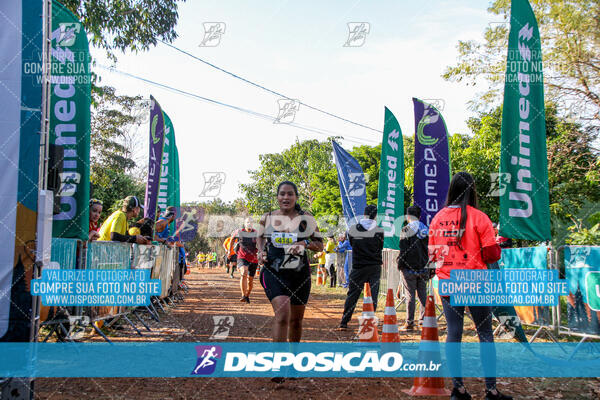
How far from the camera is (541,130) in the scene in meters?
7.55

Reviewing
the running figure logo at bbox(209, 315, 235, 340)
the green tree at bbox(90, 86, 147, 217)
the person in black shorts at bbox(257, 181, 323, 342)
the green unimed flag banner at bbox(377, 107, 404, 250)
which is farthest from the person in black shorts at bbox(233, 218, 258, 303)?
the green tree at bbox(90, 86, 147, 217)

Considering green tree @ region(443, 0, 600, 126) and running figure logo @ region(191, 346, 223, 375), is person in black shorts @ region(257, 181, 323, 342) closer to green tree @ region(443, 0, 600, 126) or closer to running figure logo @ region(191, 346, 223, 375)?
running figure logo @ region(191, 346, 223, 375)

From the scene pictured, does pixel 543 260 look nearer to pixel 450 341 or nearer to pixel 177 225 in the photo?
pixel 450 341

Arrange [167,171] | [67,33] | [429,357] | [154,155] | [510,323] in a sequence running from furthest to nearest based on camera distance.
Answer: [167,171] < [154,155] < [510,323] < [67,33] < [429,357]

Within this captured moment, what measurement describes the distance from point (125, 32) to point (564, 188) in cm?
1617

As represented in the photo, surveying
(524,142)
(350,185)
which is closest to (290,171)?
(350,185)

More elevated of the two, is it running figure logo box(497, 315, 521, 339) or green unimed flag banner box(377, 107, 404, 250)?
green unimed flag banner box(377, 107, 404, 250)

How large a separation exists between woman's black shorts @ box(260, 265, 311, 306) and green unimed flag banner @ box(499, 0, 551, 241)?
148 inches

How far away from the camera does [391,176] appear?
13203mm

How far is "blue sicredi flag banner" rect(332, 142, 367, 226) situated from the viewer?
52.9 feet

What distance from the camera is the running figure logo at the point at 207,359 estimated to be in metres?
5.22

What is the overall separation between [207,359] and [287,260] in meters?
1.55

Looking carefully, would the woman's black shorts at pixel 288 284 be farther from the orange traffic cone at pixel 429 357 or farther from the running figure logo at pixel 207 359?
the orange traffic cone at pixel 429 357

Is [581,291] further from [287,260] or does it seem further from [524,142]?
[287,260]
